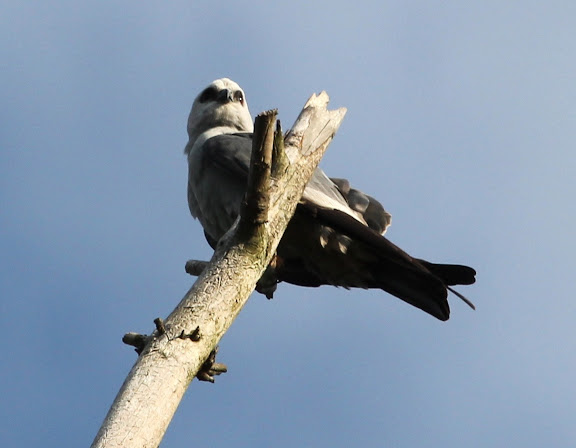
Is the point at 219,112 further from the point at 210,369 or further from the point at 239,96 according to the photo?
the point at 210,369

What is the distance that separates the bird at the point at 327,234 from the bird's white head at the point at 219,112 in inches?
24.6

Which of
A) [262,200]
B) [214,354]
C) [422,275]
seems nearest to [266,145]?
[262,200]

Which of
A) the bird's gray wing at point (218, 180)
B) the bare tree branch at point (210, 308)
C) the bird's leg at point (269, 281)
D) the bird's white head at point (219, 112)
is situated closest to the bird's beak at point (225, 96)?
the bird's white head at point (219, 112)

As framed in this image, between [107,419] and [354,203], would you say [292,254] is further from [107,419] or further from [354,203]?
[107,419]

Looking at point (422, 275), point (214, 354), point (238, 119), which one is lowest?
point (214, 354)

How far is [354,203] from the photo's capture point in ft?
19.5

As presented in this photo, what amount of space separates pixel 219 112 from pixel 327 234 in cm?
238

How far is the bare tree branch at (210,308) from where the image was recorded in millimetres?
2691

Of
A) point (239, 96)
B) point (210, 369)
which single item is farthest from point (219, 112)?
point (210, 369)

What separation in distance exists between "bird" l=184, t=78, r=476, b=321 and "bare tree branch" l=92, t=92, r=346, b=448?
61cm

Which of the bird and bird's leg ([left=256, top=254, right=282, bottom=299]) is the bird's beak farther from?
bird's leg ([left=256, top=254, right=282, bottom=299])

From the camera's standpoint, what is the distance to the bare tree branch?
2691mm

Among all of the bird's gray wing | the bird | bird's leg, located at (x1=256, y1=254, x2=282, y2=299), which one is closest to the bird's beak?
the bird

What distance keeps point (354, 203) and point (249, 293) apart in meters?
2.44
